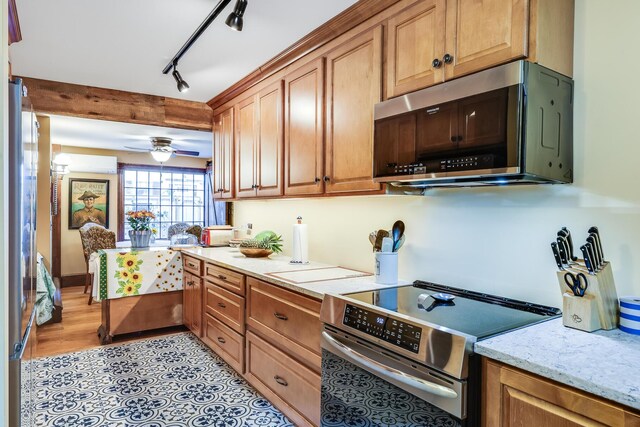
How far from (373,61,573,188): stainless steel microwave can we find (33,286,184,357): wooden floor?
122 inches

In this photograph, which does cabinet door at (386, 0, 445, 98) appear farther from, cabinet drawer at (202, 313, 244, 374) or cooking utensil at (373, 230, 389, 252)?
cabinet drawer at (202, 313, 244, 374)

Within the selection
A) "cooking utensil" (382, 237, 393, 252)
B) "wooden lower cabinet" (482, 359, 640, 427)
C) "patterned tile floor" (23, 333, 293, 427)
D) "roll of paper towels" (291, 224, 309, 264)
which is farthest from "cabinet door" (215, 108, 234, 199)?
"wooden lower cabinet" (482, 359, 640, 427)

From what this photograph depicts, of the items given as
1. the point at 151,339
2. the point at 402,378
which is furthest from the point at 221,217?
the point at 402,378

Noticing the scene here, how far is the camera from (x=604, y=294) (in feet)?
4.28

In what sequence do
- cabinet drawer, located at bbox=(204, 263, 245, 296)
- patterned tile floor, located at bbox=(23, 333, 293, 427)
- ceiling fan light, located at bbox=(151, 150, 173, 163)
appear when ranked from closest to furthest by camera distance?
patterned tile floor, located at bbox=(23, 333, 293, 427)
cabinet drawer, located at bbox=(204, 263, 245, 296)
ceiling fan light, located at bbox=(151, 150, 173, 163)

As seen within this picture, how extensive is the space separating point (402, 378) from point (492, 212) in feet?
2.95

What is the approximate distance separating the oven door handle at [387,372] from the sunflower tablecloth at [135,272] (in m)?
2.49

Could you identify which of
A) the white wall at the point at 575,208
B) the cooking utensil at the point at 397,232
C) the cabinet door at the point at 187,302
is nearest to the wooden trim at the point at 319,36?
the white wall at the point at 575,208

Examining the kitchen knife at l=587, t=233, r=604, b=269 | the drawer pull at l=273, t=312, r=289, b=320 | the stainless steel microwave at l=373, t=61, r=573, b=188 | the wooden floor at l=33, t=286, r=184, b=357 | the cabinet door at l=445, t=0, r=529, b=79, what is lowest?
the wooden floor at l=33, t=286, r=184, b=357

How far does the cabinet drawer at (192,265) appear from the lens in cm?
339

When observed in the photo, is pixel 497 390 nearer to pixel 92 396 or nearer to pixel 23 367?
pixel 23 367

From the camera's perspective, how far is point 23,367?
1576 millimetres

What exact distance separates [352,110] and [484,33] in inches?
32.4

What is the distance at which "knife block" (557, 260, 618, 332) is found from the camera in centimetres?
130
